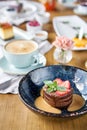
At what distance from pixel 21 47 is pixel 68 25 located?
0.47 meters

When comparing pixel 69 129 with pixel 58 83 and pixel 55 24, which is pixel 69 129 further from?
pixel 55 24

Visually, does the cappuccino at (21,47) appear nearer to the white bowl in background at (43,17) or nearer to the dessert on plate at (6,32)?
the dessert on plate at (6,32)

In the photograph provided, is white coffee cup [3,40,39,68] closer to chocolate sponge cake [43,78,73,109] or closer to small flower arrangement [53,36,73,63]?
small flower arrangement [53,36,73,63]

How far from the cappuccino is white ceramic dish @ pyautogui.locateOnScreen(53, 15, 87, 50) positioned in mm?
276

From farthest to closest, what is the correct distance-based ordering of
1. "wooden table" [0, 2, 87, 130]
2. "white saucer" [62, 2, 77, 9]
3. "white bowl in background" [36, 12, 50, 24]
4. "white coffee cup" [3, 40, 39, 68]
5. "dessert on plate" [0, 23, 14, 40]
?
"white saucer" [62, 2, 77, 9], "white bowl in background" [36, 12, 50, 24], "dessert on plate" [0, 23, 14, 40], "white coffee cup" [3, 40, 39, 68], "wooden table" [0, 2, 87, 130]

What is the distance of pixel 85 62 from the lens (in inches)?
38.4

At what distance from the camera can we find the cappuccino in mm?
896

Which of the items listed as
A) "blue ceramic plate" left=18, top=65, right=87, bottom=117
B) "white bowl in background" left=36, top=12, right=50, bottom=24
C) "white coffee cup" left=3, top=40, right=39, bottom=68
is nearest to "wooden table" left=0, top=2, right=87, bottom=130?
"blue ceramic plate" left=18, top=65, right=87, bottom=117

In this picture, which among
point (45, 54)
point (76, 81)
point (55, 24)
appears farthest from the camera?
point (55, 24)

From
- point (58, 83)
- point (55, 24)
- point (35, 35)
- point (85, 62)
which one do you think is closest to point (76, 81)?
point (58, 83)

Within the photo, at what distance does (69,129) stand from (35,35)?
0.60 m

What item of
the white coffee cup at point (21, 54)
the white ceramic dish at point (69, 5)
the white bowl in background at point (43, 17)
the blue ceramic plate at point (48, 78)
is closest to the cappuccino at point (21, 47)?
the white coffee cup at point (21, 54)

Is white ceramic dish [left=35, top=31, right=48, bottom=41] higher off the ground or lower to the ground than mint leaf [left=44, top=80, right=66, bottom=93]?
lower

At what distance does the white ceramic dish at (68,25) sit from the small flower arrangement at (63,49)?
0.24m
